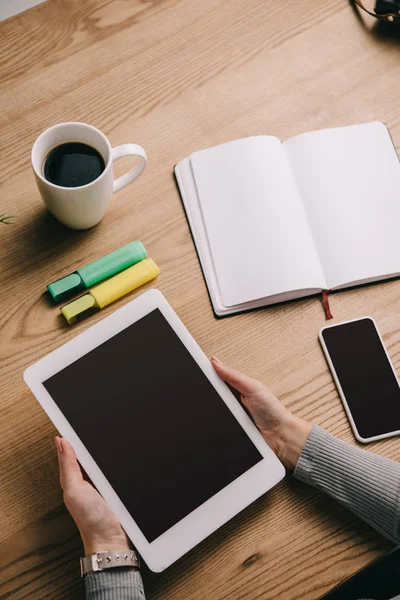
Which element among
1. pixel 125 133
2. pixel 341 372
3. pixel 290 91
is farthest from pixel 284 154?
pixel 341 372

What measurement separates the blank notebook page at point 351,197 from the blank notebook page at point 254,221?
0.08 feet

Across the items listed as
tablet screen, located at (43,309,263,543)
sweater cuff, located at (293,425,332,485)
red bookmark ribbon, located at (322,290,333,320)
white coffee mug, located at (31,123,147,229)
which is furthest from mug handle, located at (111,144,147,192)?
sweater cuff, located at (293,425,332,485)

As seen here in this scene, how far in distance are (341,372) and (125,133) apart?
541mm

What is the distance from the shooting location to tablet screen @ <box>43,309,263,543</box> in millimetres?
703

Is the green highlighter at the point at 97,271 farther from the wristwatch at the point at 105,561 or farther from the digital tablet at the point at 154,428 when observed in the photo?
the wristwatch at the point at 105,561

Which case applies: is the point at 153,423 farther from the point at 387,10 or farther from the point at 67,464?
the point at 387,10

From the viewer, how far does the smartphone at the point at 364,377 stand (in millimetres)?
804

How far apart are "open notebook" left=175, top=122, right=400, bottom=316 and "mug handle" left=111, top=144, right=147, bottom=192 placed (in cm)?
11

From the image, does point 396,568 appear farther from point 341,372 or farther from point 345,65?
point 345,65

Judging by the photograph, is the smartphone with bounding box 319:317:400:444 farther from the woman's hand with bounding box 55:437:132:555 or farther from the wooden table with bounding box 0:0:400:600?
the woman's hand with bounding box 55:437:132:555

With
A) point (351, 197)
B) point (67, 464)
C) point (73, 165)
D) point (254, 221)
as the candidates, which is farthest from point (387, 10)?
point (67, 464)

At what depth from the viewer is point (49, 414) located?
2.32 feet

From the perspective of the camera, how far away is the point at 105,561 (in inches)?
27.1

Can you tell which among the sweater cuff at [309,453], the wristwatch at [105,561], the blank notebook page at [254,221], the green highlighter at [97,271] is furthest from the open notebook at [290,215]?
the wristwatch at [105,561]
